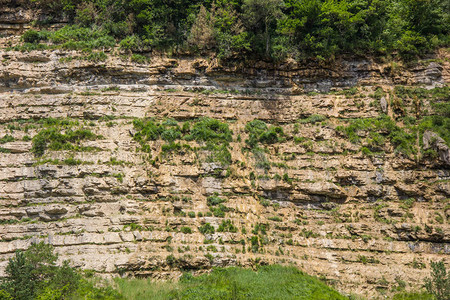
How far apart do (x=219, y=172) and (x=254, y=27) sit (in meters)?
9.24

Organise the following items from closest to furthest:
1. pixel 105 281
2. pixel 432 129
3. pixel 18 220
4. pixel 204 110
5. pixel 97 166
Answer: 1. pixel 105 281
2. pixel 18 220
3. pixel 97 166
4. pixel 432 129
5. pixel 204 110

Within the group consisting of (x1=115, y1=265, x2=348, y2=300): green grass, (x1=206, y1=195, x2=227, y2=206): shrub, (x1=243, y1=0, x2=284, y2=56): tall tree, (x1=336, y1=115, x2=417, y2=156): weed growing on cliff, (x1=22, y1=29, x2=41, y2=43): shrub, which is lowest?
(x1=115, y1=265, x2=348, y2=300): green grass

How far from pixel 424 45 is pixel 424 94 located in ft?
10.3

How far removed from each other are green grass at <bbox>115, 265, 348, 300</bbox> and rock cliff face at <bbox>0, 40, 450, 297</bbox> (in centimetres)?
67

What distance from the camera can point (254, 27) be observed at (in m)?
23.0

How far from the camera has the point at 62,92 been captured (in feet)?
69.0

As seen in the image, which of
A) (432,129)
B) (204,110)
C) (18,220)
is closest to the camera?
(18,220)

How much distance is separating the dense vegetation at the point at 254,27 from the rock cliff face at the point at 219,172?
1.01m

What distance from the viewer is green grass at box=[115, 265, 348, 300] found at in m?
15.1

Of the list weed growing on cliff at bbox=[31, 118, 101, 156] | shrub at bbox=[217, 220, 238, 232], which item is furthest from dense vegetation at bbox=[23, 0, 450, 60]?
shrub at bbox=[217, 220, 238, 232]

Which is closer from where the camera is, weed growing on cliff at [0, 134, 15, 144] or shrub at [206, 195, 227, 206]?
shrub at [206, 195, 227, 206]

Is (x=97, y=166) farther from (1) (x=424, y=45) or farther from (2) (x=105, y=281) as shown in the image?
(1) (x=424, y=45)

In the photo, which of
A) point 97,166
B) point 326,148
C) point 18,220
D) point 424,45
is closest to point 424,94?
point 424,45

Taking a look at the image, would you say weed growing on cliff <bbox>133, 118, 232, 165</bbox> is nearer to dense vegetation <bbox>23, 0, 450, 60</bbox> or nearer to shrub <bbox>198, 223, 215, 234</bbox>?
shrub <bbox>198, 223, 215, 234</bbox>
